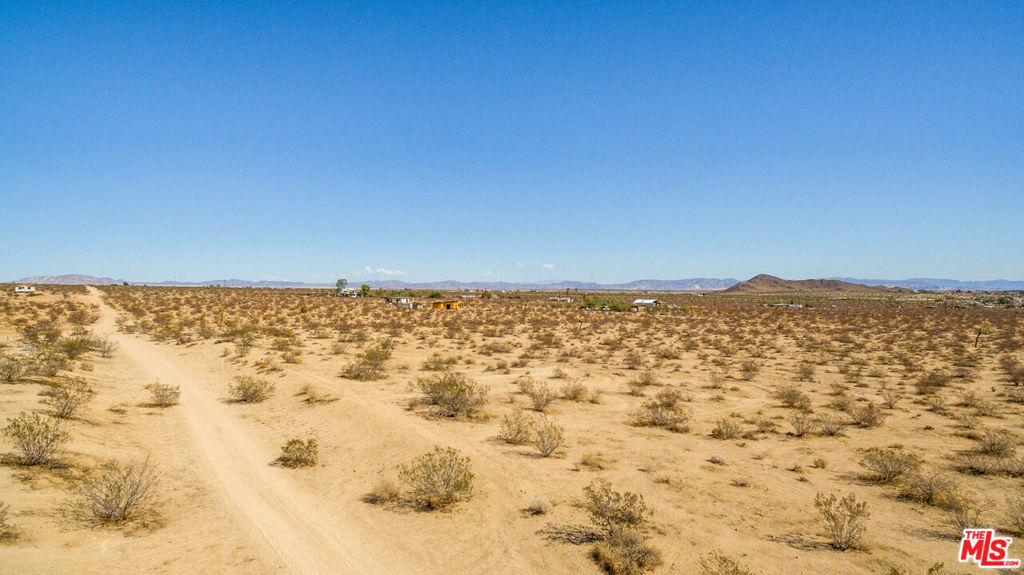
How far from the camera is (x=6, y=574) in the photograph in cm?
560

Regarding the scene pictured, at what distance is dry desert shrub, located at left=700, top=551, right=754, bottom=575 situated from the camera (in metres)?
6.18

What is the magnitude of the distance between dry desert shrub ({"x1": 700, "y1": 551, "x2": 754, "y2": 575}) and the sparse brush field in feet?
0.14

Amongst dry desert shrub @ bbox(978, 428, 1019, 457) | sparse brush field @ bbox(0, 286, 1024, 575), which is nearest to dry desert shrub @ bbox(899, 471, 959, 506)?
sparse brush field @ bbox(0, 286, 1024, 575)

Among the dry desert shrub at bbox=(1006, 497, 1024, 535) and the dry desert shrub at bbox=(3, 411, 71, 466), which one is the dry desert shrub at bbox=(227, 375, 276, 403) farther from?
the dry desert shrub at bbox=(1006, 497, 1024, 535)

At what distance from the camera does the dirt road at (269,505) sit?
22.4 feet

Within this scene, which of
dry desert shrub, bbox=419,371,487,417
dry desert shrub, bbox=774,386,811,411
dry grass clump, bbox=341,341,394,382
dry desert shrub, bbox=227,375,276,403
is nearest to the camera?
dry desert shrub, bbox=419,371,487,417

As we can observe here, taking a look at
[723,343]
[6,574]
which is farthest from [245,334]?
[723,343]

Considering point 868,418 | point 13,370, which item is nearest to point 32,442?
point 13,370

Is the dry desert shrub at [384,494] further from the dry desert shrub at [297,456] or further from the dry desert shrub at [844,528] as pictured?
the dry desert shrub at [844,528]

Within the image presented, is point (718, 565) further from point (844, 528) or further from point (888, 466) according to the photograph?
→ point (888, 466)

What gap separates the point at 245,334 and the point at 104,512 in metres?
23.2

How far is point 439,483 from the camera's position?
28.5 ft

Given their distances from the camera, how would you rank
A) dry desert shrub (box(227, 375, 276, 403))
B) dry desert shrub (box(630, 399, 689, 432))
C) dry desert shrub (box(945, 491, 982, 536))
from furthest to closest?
dry desert shrub (box(227, 375, 276, 403)) → dry desert shrub (box(630, 399, 689, 432)) → dry desert shrub (box(945, 491, 982, 536))

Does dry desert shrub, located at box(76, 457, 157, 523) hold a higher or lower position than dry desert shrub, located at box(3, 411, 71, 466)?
lower
